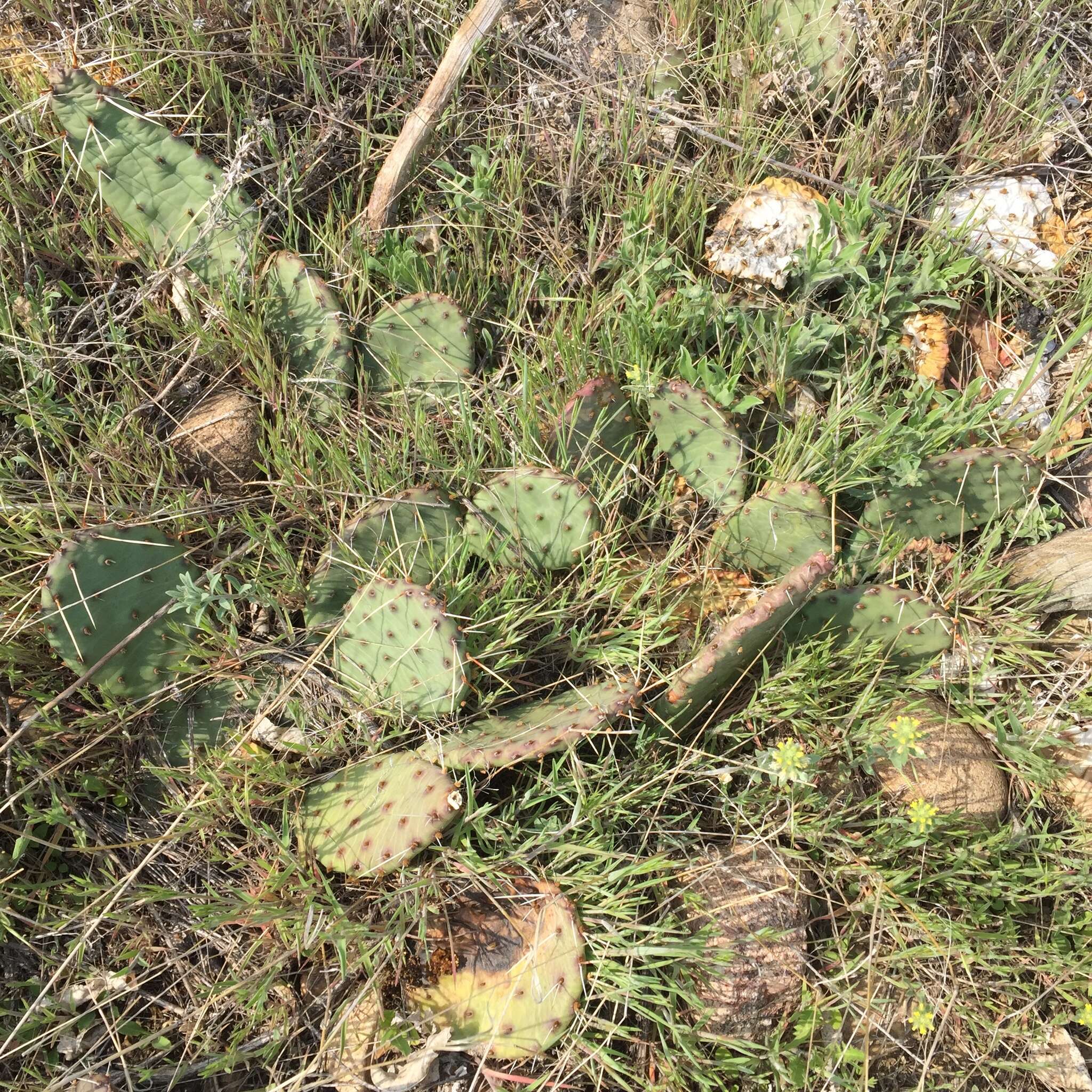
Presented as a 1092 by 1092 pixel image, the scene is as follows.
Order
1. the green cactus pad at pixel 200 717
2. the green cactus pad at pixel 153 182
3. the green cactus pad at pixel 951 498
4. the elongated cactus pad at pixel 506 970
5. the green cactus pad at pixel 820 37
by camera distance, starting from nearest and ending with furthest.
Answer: the elongated cactus pad at pixel 506 970 → the green cactus pad at pixel 200 717 → the green cactus pad at pixel 951 498 → the green cactus pad at pixel 153 182 → the green cactus pad at pixel 820 37

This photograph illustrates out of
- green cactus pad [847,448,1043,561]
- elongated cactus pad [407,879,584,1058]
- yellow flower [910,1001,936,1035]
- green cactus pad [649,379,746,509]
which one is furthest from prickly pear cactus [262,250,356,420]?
yellow flower [910,1001,936,1035]

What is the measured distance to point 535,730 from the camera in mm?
1678

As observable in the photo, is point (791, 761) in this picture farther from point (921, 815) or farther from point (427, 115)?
point (427, 115)

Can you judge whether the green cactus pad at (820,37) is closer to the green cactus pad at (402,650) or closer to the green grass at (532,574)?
the green grass at (532,574)

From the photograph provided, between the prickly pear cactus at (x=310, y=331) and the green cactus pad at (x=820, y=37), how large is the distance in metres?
1.45

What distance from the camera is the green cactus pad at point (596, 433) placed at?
1.94 meters

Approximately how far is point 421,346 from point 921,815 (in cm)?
146

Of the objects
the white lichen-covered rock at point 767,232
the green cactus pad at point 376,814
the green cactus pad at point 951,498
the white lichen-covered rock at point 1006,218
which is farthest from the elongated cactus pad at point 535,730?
the white lichen-covered rock at point 1006,218

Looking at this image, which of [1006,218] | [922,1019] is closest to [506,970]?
[922,1019]

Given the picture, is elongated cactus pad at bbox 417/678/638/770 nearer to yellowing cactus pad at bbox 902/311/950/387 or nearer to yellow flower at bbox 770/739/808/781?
yellow flower at bbox 770/739/808/781

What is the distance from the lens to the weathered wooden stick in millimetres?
2326

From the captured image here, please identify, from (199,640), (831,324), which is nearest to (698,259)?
(831,324)

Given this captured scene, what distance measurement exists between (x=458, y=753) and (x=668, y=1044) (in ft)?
2.07

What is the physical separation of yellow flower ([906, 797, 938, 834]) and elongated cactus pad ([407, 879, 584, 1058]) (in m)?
0.65
